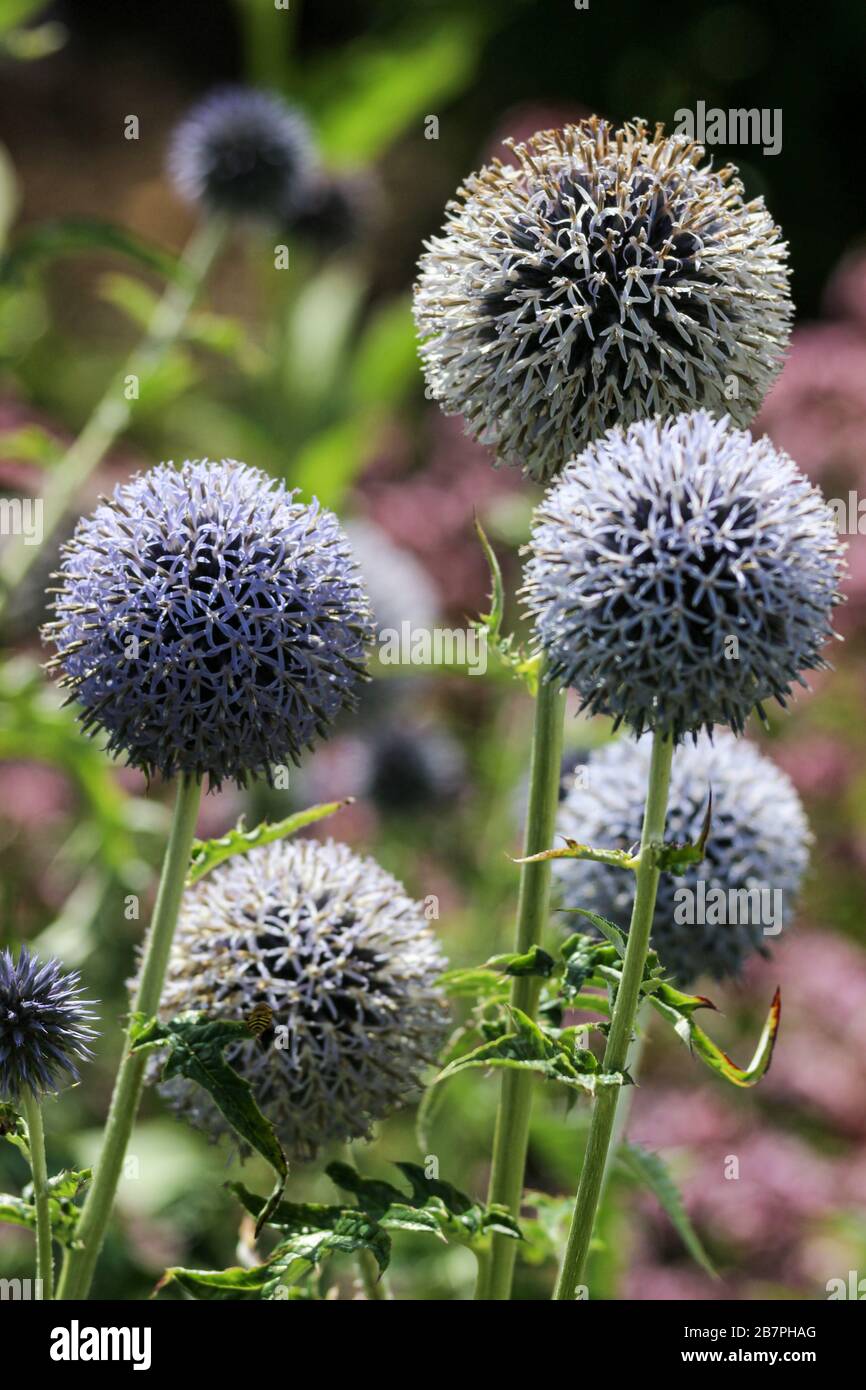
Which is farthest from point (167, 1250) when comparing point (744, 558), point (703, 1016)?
point (744, 558)

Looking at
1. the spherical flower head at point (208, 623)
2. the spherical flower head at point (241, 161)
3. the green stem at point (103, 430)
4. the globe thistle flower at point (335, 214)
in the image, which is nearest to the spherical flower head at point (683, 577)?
the spherical flower head at point (208, 623)

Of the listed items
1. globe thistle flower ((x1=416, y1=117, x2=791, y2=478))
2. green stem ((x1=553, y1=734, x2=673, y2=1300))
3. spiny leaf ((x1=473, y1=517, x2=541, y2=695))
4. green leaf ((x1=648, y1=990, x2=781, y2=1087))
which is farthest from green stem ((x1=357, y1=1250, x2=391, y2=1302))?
globe thistle flower ((x1=416, y1=117, x2=791, y2=478))

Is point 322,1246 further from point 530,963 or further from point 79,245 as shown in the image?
point 79,245

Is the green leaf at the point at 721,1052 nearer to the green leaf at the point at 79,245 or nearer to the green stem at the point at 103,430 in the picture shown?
the green leaf at the point at 79,245

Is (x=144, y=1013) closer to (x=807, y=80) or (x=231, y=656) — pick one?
(x=231, y=656)

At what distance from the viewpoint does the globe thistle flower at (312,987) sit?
1811 mm

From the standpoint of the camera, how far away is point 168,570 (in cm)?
162

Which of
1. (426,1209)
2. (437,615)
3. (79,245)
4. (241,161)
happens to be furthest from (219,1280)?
(437,615)

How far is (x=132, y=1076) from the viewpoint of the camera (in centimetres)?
162

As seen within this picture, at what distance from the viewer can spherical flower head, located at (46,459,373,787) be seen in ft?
5.22

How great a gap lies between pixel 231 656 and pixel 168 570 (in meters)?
0.12

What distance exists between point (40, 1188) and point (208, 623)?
600 millimetres

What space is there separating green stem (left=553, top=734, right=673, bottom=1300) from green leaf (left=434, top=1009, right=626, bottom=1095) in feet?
0.09

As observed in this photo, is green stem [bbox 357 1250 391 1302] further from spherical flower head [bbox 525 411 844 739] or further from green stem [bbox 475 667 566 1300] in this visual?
spherical flower head [bbox 525 411 844 739]
